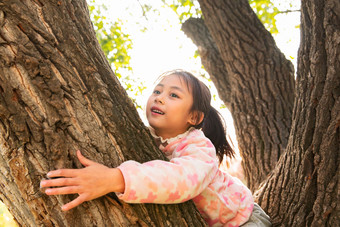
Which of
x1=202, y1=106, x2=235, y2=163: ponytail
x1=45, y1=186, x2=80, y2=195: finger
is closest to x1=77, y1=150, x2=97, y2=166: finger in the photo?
x1=45, y1=186, x2=80, y2=195: finger

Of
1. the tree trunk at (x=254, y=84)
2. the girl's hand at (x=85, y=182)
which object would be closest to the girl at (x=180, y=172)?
the girl's hand at (x=85, y=182)

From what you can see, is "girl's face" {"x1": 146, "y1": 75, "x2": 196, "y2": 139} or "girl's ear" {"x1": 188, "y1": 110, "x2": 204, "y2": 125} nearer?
"girl's face" {"x1": 146, "y1": 75, "x2": 196, "y2": 139}

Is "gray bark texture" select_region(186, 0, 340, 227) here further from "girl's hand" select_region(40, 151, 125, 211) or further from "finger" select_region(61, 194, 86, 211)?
"finger" select_region(61, 194, 86, 211)

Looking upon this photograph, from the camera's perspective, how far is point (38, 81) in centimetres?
136

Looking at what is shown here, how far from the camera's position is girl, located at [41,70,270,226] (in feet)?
4.40

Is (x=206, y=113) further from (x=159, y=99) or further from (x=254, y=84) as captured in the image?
(x=254, y=84)

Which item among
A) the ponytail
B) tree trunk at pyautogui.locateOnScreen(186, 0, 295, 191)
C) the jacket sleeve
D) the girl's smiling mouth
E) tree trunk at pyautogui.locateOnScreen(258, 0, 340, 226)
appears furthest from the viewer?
tree trunk at pyautogui.locateOnScreen(186, 0, 295, 191)

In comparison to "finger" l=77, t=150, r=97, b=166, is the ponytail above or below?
below

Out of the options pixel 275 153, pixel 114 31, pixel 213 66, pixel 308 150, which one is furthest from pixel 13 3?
pixel 114 31

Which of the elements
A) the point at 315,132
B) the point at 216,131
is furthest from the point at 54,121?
the point at 216,131

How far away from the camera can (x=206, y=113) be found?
103 inches

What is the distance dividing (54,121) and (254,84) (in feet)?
8.51

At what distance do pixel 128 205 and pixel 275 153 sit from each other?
7.11ft

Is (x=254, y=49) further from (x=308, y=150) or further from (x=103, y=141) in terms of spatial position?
(x=103, y=141)
